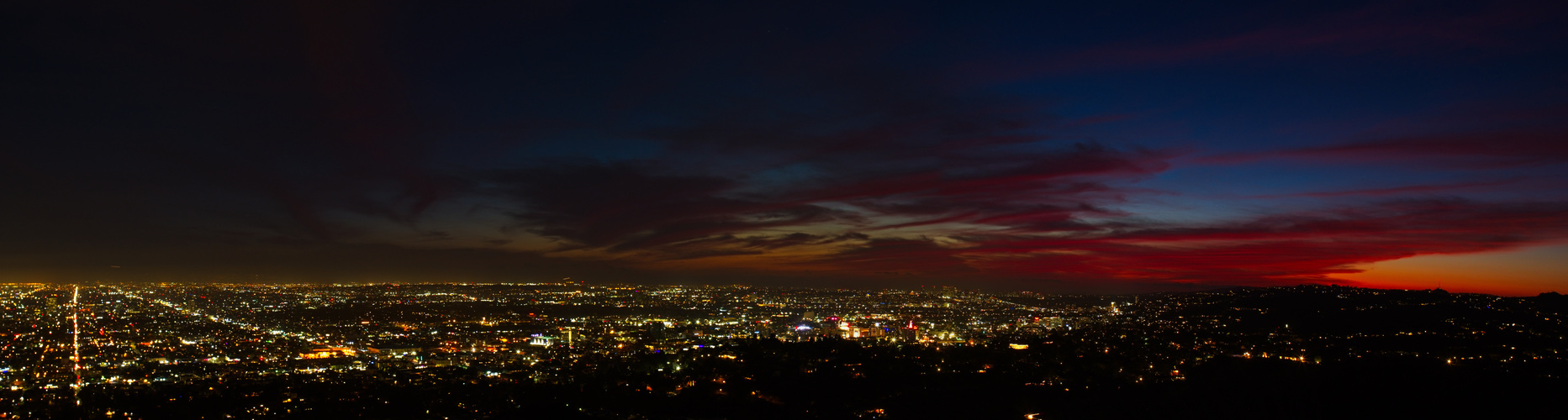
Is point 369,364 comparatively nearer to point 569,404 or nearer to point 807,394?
point 569,404

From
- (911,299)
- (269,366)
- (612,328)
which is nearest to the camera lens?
(269,366)

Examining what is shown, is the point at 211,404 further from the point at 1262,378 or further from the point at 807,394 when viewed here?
the point at 1262,378

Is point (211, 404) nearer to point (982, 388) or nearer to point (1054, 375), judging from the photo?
point (982, 388)

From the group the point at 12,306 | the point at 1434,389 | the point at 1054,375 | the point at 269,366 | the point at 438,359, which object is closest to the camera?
the point at 1434,389

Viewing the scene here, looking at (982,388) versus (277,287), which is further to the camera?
(277,287)

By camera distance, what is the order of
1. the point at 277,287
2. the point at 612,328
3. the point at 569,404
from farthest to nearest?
the point at 277,287 → the point at 612,328 → the point at 569,404

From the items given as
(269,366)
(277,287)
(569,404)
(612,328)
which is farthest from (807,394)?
(277,287)

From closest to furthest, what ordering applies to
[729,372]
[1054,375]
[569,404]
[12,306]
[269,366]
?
[569,404] < [1054,375] < [729,372] < [269,366] < [12,306]

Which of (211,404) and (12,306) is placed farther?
(12,306)

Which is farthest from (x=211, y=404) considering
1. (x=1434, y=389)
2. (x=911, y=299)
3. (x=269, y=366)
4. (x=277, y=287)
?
(x=277, y=287)
